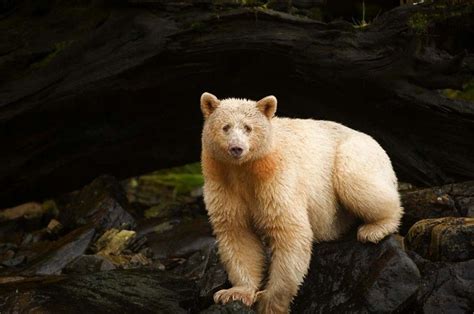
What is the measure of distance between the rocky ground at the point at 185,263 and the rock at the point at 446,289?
0.04 ft

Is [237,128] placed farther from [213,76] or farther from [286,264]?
[213,76]

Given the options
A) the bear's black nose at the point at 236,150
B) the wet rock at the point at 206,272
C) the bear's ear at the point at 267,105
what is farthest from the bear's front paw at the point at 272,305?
the bear's ear at the point at 267,105

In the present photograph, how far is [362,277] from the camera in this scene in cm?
757

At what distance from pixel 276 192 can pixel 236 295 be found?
4.19 feet

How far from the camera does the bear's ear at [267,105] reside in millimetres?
7617

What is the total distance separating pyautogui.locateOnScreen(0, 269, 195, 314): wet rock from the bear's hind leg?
2.43m

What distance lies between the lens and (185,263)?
1074 cm

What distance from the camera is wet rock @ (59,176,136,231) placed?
12.5 meters

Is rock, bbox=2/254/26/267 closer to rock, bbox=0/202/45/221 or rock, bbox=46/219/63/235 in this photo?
rock, bbox=46/219/63/235

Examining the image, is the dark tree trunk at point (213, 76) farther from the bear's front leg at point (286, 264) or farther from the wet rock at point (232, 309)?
the wet rock at point (232, 309)

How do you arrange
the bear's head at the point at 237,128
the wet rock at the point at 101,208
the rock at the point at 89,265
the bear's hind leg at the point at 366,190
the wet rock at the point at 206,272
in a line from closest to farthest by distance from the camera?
1. the bear's head at the point at 237,128
2. the bear's hind leg at the point at 366,190
3. the wet rock at the point at 206,272
4. the rock at the point at 89,265
5. the wet rock at the point at 101,208

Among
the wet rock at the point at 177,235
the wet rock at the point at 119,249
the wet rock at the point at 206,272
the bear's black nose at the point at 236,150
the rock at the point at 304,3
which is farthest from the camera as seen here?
the rock at the point at 304,3

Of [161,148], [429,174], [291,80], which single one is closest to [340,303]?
[429,174]

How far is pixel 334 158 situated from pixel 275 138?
952mm
